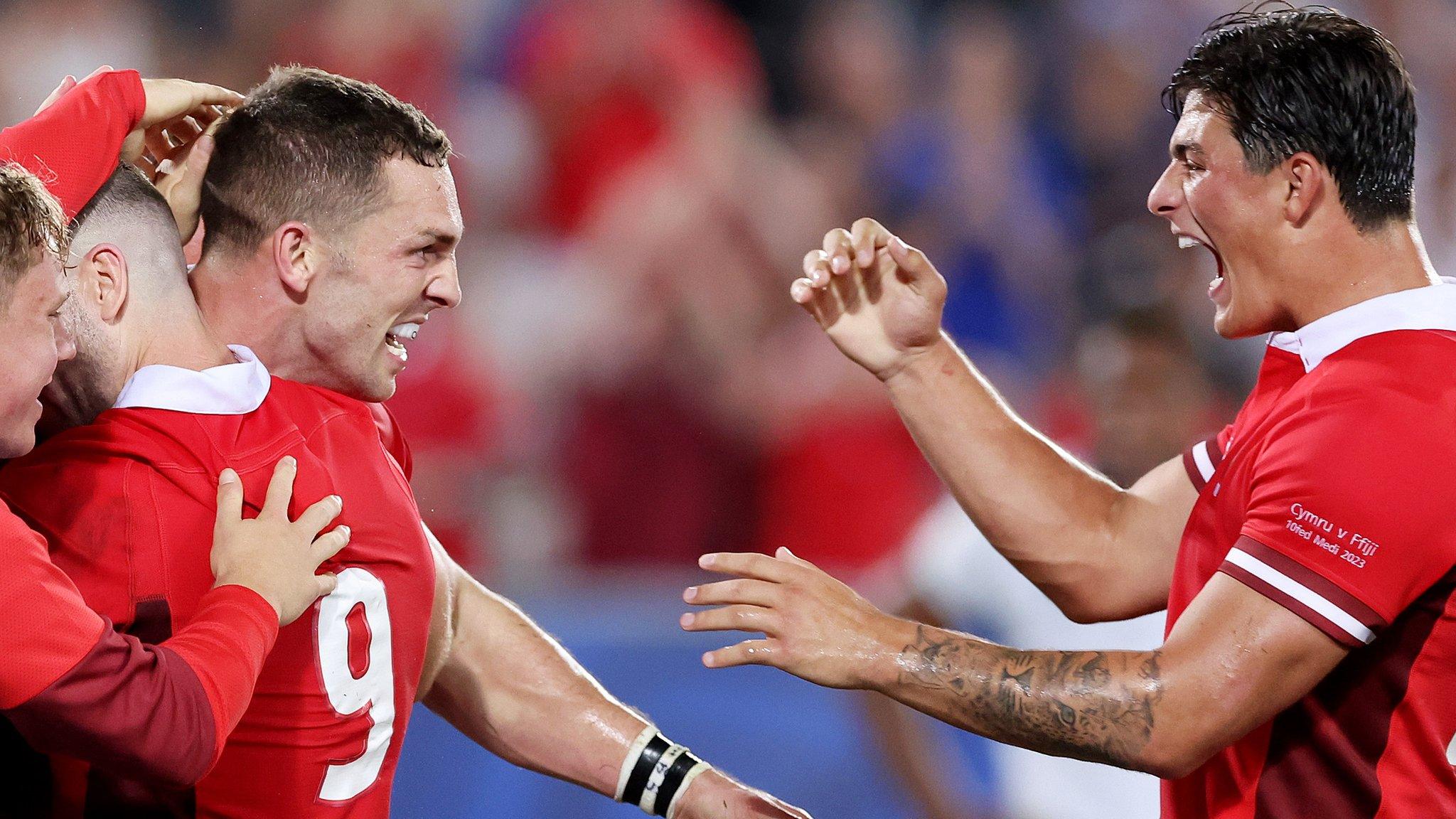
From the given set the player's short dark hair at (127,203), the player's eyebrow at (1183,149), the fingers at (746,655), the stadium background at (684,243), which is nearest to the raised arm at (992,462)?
the player's eyebrow at (1183,149)

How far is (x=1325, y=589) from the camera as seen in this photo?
7.34 ft

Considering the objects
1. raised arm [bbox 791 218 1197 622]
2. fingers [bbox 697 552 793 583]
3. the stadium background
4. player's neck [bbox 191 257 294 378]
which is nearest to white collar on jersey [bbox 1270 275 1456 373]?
raised arm [bbox 791 218 1197 622]

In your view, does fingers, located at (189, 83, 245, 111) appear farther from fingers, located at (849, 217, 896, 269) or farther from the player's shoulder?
the player's shoulder

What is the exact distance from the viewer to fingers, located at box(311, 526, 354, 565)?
2207 mm

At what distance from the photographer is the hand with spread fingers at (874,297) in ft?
10.1

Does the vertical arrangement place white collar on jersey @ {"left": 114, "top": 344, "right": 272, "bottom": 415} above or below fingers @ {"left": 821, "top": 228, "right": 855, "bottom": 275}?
below

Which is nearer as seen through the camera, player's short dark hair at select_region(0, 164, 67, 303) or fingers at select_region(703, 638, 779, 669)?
player's short dark hair at select_region(0, 164, 67, 303)

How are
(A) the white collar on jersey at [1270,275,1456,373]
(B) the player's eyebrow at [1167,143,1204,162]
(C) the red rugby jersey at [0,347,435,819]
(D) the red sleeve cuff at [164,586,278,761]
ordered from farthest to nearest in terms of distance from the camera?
(B) the player's eyebrow at [1167,143,1204,162] < (A) the white collar on jersey at [1270,275,1456,373] < (C) the red rugby jersey at [0,347,435,819] < (D) the red sleeve cuff at [164,586,278,761]

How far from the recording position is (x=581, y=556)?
5711mm

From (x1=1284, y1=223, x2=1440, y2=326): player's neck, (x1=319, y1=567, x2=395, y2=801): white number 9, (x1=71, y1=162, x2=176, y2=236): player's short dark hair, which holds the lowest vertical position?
(x1=319, y1=567, x2=395, y2=801): white number 9

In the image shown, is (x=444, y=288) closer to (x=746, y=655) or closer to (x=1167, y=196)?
(x=746, y=655)

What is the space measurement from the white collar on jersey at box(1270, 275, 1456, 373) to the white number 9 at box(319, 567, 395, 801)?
168cm

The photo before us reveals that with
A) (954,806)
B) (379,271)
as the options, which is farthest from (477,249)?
(379,271)

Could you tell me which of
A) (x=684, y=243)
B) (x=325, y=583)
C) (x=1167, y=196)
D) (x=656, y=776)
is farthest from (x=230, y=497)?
(x=684, y=243)
